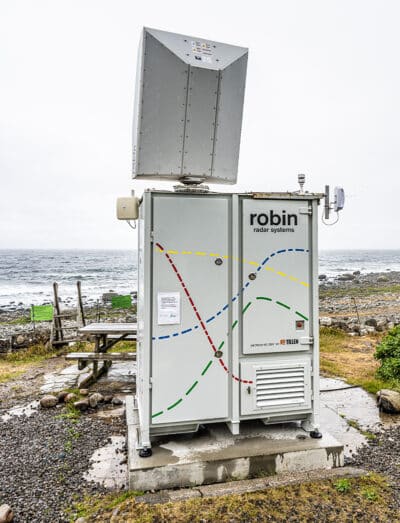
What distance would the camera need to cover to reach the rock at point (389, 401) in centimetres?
561

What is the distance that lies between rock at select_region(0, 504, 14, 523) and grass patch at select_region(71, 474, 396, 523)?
542mm

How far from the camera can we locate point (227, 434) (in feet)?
14.3

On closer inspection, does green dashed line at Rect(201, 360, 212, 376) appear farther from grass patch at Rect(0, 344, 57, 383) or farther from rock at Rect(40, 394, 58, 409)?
grass patch at Rect(0, 344, 57, 383)

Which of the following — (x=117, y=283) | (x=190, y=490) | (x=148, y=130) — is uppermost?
(x=148, y=130)

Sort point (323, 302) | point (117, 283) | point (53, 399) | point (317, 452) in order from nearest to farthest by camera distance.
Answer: point (317, 452), point (53, 399), point (323, 302), point (117, 283)

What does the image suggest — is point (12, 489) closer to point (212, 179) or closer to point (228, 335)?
point (228, 335)

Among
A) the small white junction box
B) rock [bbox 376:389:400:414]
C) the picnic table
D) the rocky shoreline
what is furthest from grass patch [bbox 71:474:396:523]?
the rocky shoreline

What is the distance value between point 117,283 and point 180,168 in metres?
36.0

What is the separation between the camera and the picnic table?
290 inches

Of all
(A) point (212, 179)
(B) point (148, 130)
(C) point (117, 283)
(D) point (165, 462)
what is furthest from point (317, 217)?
(C) point (117, 283)

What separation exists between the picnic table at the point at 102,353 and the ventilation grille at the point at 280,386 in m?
3.60

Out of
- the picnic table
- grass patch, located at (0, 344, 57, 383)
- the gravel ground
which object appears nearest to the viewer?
the gravel ground

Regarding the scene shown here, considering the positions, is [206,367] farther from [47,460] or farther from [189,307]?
[47,460]

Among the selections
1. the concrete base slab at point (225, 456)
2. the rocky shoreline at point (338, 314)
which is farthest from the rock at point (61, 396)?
the rocky shoreline at point (338, 314)
